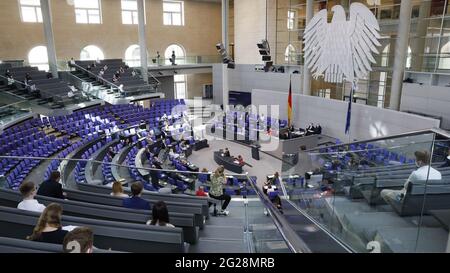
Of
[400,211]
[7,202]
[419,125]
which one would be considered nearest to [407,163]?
[400,211]

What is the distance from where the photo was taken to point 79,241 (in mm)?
2498

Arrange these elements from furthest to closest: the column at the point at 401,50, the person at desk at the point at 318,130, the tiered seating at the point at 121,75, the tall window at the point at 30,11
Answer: the tall window at the point at 30,11
the tiered seating at the point at 121,75
the person at desk at the point at 318,130
the column at the point at 401,50

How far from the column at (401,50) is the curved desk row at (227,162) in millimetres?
7789

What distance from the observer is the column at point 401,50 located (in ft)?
47.9

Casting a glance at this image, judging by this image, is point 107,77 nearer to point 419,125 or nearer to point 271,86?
point 271,86

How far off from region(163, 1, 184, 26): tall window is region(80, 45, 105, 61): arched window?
6235mm

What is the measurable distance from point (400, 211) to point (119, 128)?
16.2 m

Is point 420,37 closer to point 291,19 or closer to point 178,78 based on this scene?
point 291,19

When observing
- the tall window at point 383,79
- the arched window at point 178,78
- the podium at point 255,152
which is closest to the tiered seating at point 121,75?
the arched window at point 178,78

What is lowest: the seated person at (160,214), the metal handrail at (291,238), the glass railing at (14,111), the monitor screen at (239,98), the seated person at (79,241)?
the monitor screen at (239,98)

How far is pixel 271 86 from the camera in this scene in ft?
A: 78.0

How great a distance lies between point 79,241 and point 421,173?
315cm

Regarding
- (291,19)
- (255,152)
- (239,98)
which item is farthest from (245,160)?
(291,19)

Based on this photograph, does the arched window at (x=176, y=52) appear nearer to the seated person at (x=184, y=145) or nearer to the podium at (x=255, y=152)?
the seated person at (x=184, y=145)
